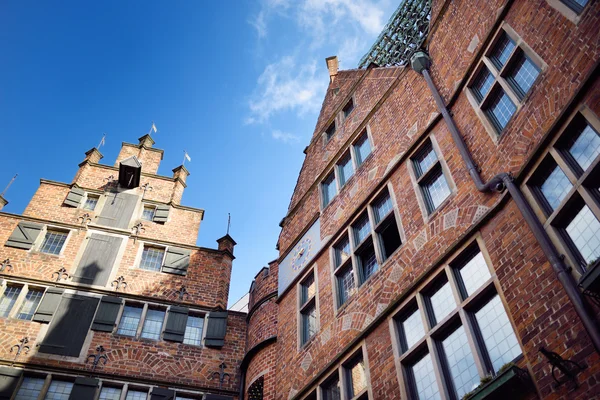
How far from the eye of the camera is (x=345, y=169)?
13242 mm

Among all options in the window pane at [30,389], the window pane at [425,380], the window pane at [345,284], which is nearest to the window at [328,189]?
the window pane at [345,284]

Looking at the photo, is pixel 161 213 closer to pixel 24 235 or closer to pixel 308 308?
pixel 24 235

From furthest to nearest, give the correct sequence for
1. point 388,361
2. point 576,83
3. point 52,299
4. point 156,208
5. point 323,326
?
point 156,208
point 52,299
point 323,326
point 388,361
point 576,83

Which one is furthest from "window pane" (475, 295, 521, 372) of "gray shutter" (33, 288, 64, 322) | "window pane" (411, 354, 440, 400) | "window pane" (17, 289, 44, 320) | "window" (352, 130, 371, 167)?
"window pane" (17, 289, 44, 320)

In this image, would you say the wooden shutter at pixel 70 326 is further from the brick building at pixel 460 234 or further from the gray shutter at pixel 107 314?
the brick building at pixel 460 234

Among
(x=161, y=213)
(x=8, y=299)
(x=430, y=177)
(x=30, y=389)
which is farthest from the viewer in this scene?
(x=161, y=213)

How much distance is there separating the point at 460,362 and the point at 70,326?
1023 cm

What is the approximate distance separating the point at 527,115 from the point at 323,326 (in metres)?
5.36

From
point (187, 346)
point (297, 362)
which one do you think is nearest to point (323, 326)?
point (297, 362)

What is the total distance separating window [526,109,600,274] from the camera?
18.8ft

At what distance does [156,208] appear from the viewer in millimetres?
17531

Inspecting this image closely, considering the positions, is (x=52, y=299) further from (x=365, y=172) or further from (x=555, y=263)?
(x=555, y=263)

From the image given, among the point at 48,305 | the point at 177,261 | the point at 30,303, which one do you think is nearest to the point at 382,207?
the point at 177,261

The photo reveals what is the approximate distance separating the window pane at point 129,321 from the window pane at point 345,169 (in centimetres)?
648
